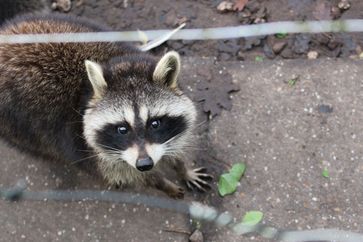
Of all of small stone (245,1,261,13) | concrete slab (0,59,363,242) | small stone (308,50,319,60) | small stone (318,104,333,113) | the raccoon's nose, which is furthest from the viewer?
small stone (245,1,261,13)

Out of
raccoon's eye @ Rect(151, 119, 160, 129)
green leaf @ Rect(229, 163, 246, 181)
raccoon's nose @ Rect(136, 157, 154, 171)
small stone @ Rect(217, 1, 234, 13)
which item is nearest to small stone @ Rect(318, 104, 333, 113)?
green leaf @ Rect(229, 163, 246, 181)

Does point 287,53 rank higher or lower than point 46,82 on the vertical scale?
lower

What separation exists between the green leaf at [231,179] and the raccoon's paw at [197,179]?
2.9 inches

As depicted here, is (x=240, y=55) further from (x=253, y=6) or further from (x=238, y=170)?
(x=238, y=170)

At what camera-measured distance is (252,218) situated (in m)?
3.44

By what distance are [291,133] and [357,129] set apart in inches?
14.9

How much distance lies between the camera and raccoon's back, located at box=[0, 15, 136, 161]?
10.5 ft

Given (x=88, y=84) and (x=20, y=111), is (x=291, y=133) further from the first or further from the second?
(x=20, y=111)

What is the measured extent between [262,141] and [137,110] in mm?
1006

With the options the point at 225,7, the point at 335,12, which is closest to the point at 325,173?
the point at 335,12

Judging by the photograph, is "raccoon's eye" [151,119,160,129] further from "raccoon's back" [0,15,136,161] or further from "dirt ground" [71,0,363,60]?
"dirt ground" [71,0,363,60]

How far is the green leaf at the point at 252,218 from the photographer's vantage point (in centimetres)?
342

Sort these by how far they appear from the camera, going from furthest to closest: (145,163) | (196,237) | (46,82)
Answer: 1. (196,237)
2. (46,82)
3. (145,163)

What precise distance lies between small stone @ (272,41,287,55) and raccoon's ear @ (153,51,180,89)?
107 centimetres
